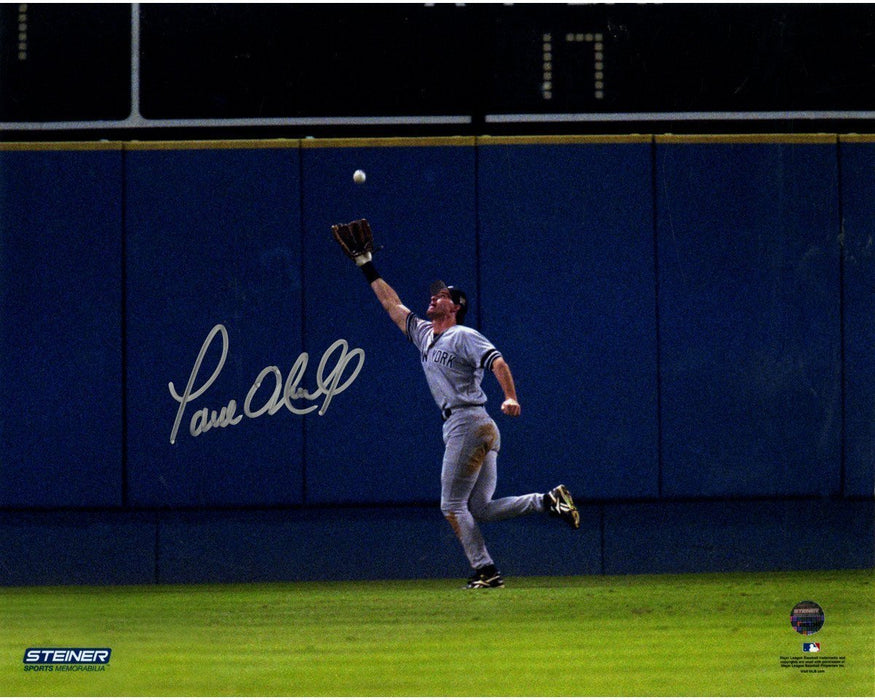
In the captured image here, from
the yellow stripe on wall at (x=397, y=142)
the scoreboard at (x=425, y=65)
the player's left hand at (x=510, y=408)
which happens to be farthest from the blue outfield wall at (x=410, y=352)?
the player's left hand at (x=510, y=408)

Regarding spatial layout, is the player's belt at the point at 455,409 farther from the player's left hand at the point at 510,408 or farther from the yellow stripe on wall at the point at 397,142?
the yellow stripe on wall at the point at 397,142

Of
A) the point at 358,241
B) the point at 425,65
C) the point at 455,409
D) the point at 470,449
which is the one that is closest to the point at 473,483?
the point at 470,449

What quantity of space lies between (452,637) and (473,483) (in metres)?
1.60

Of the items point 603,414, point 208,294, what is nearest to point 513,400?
point 603,414

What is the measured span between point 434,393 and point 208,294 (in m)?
1.69

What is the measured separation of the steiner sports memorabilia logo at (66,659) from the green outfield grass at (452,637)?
0.18 feet

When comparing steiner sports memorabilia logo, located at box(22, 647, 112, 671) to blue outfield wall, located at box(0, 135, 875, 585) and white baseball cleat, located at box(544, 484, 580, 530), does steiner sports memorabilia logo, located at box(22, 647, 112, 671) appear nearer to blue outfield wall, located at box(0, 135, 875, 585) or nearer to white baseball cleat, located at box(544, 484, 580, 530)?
blue outfield wall, located at box(0, 135, 875, 585)

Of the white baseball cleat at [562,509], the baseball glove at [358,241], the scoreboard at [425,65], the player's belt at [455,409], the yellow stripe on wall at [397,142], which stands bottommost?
the white baseball cleat at [562,509]

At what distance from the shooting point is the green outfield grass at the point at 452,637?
5.00 metres

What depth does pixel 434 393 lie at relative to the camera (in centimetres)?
749

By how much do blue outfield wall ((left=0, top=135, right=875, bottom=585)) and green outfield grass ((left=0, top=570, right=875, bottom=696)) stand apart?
38 centimetres

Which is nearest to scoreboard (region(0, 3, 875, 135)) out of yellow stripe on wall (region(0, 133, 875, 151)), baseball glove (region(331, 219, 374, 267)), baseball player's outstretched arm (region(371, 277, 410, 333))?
yellow stripe on wall (region(0, 133, 875, 151))

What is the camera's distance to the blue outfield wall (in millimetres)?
8023

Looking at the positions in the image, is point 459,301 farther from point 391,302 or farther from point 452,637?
point 452,637
